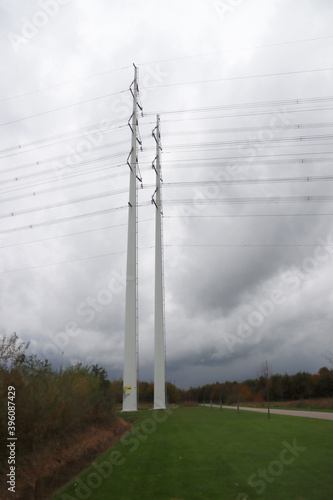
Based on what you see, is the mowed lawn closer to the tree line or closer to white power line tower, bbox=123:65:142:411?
white power line tower, bbox=123:65:142:411

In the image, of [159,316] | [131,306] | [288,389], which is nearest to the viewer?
[131,306]

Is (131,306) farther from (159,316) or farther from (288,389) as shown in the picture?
(288,389)

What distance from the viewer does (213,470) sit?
1248 centimetres

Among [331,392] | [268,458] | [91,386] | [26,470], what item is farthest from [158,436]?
[331,392]

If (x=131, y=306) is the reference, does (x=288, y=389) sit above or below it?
below

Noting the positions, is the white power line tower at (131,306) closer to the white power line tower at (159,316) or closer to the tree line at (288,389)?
the white power line tower at (159,316)

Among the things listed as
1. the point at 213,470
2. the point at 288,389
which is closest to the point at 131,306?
the point at 213,470

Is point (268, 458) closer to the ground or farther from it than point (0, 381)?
closer to the ground

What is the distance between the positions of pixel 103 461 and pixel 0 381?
481cm

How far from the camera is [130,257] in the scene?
4119 centimetres

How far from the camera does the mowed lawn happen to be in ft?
33.3

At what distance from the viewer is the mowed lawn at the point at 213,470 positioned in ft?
33.3

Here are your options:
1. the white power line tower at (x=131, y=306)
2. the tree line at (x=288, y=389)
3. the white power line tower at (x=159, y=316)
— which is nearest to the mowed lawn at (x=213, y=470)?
the white power line tower at (x=131, y=306)

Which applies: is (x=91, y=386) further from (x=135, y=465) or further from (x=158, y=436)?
(x=135, y=465)
